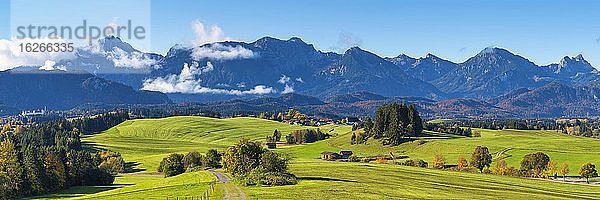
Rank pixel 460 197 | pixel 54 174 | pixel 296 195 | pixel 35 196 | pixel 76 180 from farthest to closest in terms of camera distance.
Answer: pixel 76 180 → pixel 54 174 → pixel 35 196 → pixel 460 197 → pixel 296 195

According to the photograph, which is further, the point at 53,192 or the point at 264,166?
the point at 53,192

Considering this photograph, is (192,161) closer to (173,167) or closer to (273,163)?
(173,167)

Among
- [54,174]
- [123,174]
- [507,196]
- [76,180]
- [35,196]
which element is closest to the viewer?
[507,196]

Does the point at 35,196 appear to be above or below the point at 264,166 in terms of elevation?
below

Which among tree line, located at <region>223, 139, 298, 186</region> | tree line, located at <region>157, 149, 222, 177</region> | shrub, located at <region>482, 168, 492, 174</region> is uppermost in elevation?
tree line, located at <region>223, 139, 298, 186</region>

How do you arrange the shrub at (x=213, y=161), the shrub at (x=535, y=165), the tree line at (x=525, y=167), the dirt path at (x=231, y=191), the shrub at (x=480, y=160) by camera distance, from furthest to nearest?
the shrub at (x=480, y=160), the shrub at (x=535, y=165), the tree line at (x=525, y=167), the shrub at (x=213, y=161), the dirt path at (x=231, y=191)

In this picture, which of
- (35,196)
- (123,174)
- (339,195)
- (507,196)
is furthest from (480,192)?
(123,174)

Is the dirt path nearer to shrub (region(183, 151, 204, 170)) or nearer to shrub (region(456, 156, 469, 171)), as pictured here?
shrub (region(183, 151, 204, 170))

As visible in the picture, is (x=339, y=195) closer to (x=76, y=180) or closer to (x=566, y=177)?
(x=76, y=180)

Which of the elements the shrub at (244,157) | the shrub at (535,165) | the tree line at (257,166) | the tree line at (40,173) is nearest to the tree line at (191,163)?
the tree line at (40,173)

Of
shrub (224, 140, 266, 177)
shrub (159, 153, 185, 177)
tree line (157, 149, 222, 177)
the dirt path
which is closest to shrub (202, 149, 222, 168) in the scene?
tree line (157, 149, 222, 177)

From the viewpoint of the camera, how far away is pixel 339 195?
7406 cm

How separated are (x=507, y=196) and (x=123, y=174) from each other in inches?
5136

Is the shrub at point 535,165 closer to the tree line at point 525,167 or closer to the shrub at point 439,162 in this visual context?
the tree line at point 525,167
